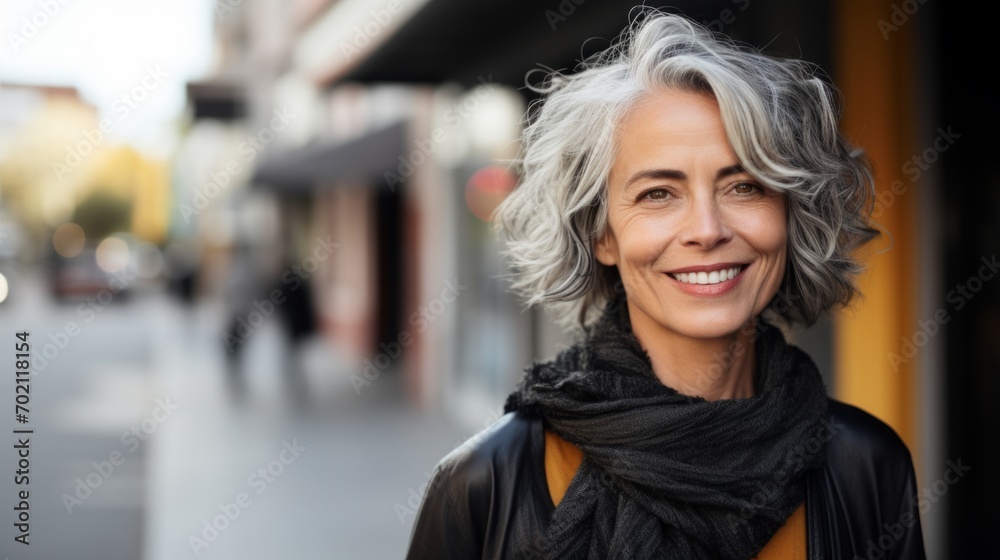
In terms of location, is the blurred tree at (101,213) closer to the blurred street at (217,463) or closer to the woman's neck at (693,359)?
the blurred street at (217,463)

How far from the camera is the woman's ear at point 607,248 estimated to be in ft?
6.51

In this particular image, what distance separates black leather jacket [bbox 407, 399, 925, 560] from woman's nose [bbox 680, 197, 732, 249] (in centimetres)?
50

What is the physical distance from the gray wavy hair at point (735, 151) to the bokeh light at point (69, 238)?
159 ft

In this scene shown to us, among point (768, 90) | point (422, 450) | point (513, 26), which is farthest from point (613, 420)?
point (422, 450)

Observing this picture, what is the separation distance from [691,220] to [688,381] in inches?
15.0

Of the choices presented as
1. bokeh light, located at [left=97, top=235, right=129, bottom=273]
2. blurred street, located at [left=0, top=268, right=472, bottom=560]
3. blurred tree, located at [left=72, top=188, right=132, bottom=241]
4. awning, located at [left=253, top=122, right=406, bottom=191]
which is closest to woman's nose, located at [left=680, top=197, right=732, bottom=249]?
blurred street, located at [left=0, top=268, right=472, bottom=560]

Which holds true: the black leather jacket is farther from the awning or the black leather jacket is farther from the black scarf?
the awning

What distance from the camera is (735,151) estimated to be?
1.76 m

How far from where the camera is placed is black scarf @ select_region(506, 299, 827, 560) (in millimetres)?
1782

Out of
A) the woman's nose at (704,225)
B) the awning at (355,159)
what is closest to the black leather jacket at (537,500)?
the woman's nose at (704,225)

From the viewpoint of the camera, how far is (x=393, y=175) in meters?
11.2

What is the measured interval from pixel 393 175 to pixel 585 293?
9.30 metres

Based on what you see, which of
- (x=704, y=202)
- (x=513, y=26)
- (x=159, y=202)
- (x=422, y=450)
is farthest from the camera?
(x=159, y=202)

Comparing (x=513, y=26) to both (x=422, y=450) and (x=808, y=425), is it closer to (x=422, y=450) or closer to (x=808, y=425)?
(x=422, y=450)
